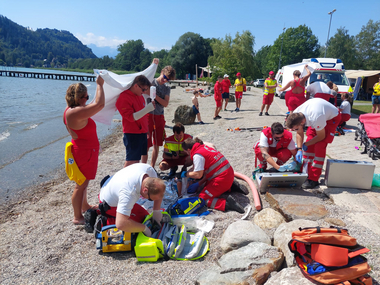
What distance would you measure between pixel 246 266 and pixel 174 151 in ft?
9.80

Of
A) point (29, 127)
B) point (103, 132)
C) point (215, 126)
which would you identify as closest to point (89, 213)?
point (215, 126)

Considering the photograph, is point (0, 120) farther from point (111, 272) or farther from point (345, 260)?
point (345, 260)

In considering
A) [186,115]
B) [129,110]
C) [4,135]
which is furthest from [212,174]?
[4,135]

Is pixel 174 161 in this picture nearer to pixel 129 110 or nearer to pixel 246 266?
pixel 129 110

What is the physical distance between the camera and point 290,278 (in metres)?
2.33

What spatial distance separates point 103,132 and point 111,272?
413 inches

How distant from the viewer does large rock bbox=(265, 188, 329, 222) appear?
11.9 feet

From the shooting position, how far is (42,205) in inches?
198

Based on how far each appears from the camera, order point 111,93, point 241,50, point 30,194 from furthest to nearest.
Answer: point 241,50
point 30,194
point 111,93

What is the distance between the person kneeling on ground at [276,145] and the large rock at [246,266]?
6.66ft

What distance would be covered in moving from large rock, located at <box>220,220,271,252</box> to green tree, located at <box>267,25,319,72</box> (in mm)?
69382

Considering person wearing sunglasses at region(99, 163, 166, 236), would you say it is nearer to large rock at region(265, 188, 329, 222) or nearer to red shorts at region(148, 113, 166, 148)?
large rock at region(265, 188, 329, 222)

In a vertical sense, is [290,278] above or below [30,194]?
above

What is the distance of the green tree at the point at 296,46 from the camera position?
67.7 m
